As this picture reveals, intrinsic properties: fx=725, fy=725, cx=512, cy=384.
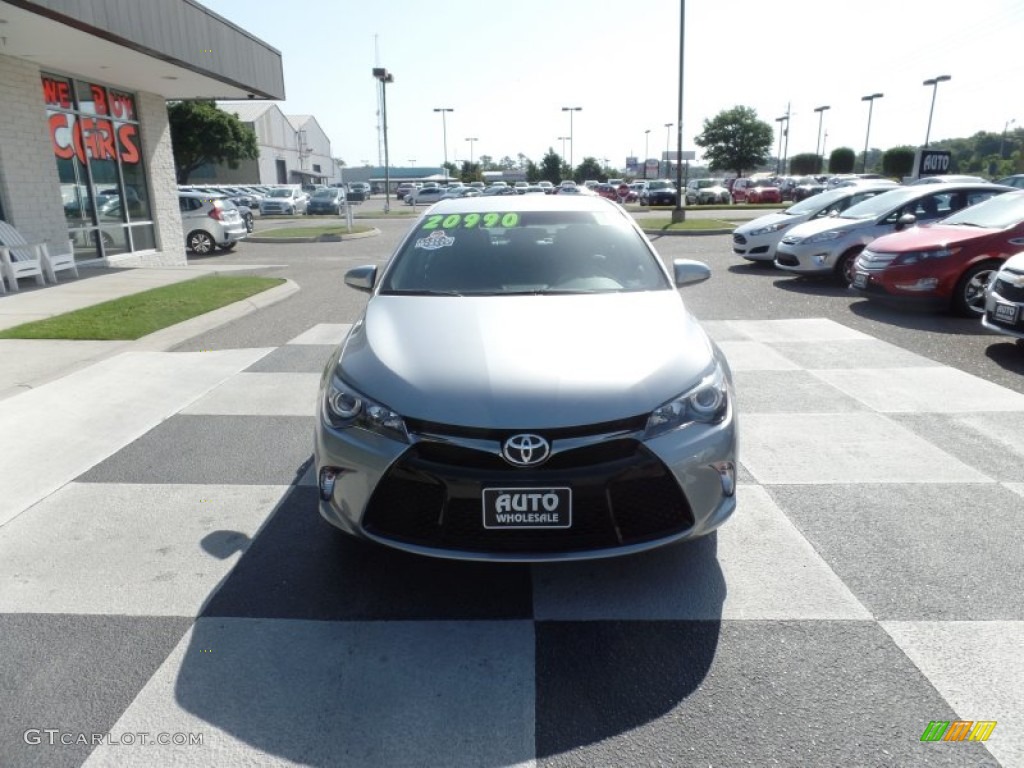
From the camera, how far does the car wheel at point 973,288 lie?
9.09 metres

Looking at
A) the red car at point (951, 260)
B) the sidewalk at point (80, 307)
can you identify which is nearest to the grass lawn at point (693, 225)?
the red car at point (951, 260)

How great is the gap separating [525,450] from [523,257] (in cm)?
194

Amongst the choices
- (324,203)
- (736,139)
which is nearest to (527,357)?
(324,203)

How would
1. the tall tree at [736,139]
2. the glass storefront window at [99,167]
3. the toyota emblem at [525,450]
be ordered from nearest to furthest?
1. the toyota emblem at [525,450]
2. the glass storefront window at [99,167]
3. the tall tree at [736,139]

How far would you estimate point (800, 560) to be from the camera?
3463mm

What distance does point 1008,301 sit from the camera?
7.02 metres

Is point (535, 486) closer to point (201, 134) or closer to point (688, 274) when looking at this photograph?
point (688, 274)

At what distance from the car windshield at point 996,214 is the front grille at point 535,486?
28.9ft

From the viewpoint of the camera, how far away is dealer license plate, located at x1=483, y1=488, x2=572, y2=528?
2758 mm

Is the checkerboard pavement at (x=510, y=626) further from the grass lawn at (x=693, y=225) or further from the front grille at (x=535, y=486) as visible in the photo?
the grass lawn at (x=693, y=225)

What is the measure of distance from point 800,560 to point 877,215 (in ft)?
33.5

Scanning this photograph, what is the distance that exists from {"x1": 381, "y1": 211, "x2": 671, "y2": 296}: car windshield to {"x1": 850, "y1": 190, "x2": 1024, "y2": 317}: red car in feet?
20.6

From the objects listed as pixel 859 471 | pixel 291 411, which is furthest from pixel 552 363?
pixel 291 411

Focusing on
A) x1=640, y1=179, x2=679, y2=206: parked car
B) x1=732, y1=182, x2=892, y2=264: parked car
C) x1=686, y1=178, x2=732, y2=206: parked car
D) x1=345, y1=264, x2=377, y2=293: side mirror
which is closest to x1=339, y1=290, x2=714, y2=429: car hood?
x1=345, y1=264, x2=377, y2=293: side mirror
